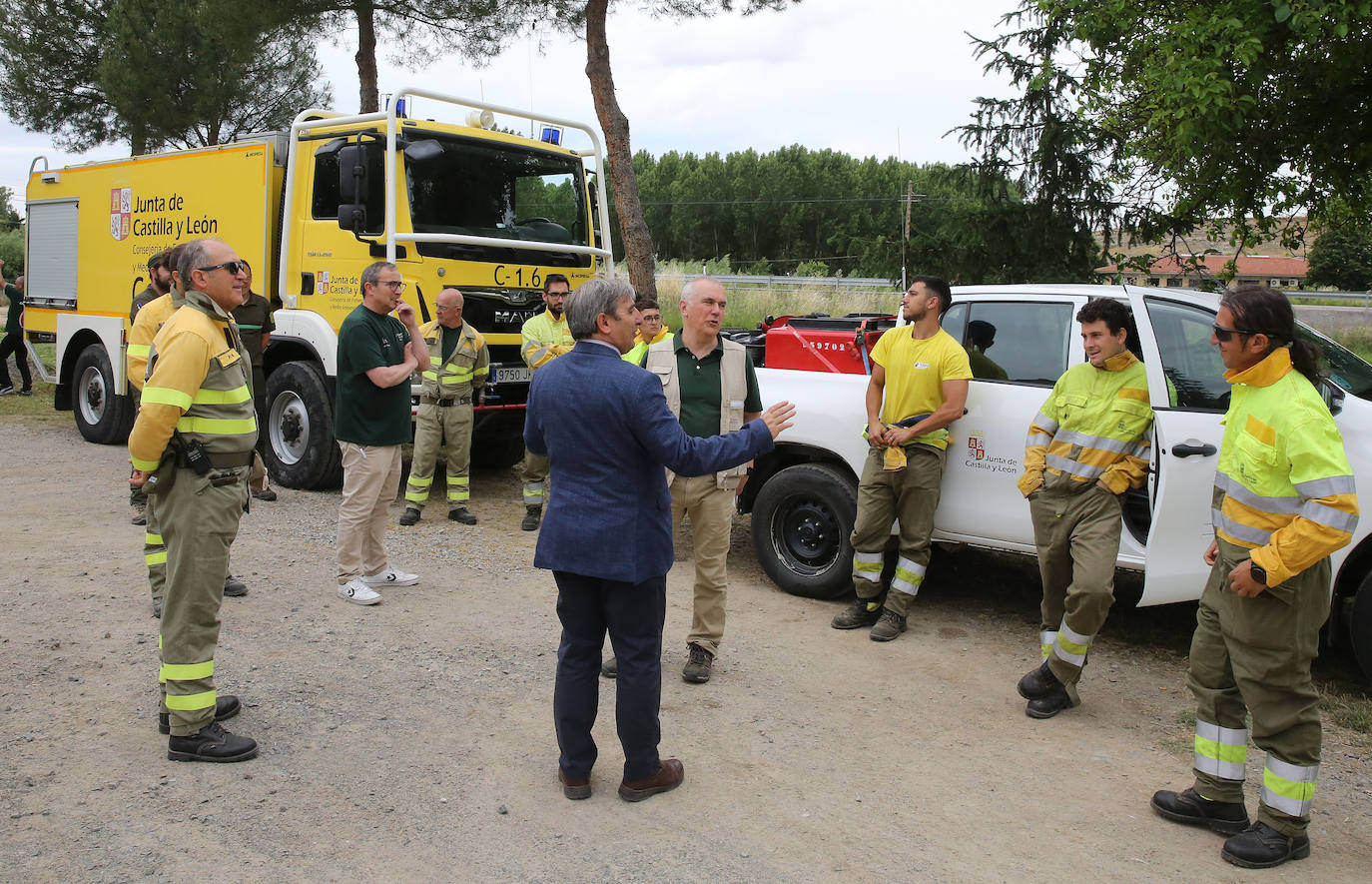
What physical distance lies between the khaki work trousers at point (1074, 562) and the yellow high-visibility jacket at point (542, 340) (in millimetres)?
4399

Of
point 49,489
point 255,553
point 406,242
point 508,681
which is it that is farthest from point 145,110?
A: point 508,681

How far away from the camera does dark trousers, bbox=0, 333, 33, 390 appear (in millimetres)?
14891

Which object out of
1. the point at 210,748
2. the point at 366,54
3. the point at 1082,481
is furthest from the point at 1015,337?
the point at 366,54

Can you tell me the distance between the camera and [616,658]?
11.8 ft

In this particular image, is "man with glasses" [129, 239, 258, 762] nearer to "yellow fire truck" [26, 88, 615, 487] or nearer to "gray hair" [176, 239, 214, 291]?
"gray hair" [176, 239, 214, 291]

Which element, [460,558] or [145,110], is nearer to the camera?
[460,558]

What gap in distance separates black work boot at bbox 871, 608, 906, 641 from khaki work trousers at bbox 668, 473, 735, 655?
1044 mm

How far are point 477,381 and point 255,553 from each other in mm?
2197

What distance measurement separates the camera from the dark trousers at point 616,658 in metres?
3.54

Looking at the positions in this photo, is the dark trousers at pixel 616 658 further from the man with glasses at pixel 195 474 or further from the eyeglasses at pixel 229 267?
the eyeglasses at pixel 229 267

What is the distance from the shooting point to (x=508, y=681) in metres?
4.82

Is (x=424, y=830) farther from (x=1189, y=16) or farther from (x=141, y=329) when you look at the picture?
(x=1189, y=16)

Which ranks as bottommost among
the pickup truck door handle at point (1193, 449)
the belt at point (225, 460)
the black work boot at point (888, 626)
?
the black work boot at point (888, 626)

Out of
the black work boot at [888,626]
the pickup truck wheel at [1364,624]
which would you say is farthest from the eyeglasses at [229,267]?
the pickup truck wheel at [1364,624]
